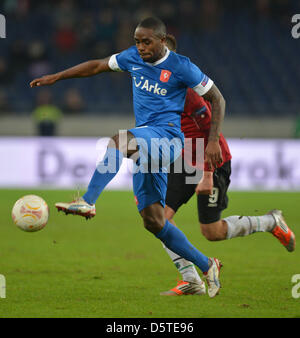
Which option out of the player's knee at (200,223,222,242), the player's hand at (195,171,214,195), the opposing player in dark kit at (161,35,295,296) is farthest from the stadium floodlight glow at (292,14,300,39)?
the player's hand at (195,171,214,195)

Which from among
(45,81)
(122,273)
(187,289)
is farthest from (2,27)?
(187,289)

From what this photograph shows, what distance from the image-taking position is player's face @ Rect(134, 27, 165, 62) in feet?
16.9

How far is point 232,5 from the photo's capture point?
21.0 metres

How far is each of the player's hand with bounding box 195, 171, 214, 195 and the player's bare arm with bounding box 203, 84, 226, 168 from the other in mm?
424

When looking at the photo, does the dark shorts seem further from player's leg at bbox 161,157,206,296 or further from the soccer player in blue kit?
the soccer player in blue kit

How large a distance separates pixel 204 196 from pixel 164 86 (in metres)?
1.30

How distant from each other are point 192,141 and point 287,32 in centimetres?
1498

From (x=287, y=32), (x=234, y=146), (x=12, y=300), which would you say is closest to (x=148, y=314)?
(x=12, y=300)

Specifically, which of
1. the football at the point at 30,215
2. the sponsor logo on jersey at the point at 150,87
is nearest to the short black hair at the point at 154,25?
the sponsor logo on jersey at the point at 150,87

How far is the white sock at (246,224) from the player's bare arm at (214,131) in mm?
1276

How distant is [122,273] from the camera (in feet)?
22.0

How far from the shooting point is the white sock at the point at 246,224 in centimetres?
639
